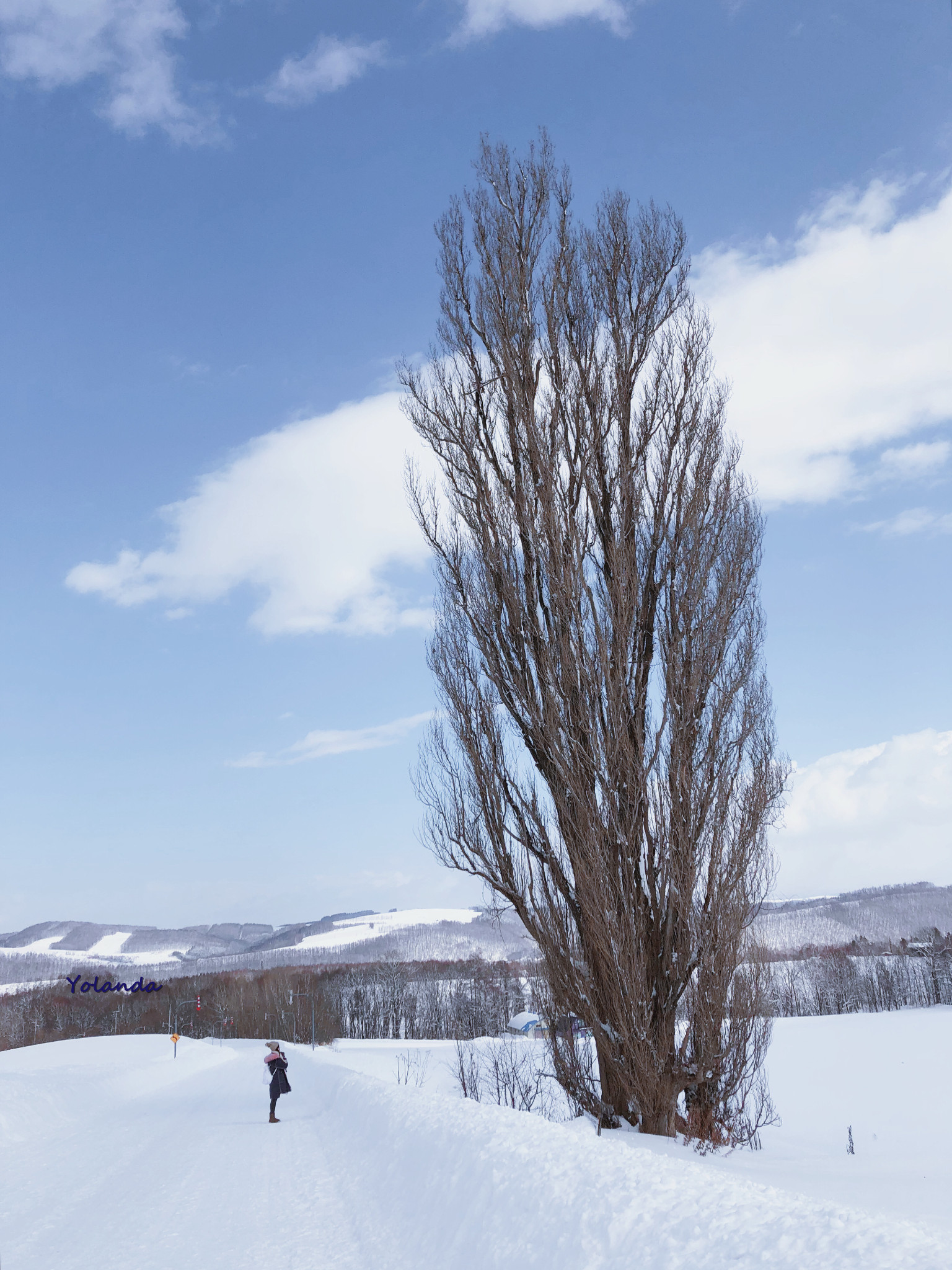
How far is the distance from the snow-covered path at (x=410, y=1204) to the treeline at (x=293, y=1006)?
63146 millimetres

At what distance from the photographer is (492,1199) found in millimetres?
5473

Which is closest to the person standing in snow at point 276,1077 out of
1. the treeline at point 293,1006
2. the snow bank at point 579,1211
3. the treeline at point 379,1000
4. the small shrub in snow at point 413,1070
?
the small shrub in snow at point 413,1070

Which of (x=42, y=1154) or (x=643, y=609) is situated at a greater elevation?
(x=643, y=609)

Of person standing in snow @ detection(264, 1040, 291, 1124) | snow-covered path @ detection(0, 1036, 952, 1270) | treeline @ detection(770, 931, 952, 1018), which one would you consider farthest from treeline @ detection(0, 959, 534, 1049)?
snow-covered path @ detection(0, 1036, 952, 1270)

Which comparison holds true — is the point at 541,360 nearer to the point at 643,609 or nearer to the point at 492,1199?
the point at 643,609

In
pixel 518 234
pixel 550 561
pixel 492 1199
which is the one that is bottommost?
pixel 492 1199

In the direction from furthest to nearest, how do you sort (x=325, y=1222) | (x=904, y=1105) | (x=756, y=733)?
(x=904, y=1105), (x=756, y=733), (x=325, y=1222)

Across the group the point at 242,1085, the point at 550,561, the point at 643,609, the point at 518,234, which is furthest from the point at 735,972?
the point at 242,1085

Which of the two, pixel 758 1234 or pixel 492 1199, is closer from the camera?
pixel 758 1234

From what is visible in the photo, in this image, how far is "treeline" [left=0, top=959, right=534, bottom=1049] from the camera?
81.5 m

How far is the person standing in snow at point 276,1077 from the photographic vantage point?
1346cm

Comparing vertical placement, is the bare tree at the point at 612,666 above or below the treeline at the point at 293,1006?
above

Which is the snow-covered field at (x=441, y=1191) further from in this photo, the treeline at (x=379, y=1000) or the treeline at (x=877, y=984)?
the treeline at (x=877, y=984)

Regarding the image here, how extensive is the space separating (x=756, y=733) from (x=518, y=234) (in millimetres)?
7371
